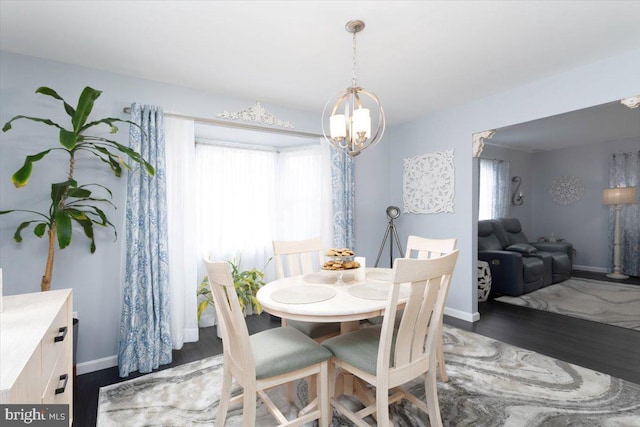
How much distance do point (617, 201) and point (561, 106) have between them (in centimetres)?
422

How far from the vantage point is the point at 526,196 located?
693cm

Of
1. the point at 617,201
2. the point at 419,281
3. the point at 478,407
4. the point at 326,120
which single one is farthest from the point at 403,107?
the point at 617,201

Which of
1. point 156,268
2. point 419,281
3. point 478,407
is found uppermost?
point 419,281

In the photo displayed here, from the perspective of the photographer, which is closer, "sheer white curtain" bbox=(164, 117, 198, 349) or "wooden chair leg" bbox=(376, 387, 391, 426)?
"wooden chair leg" bbox=(376, 387, 391, 426)

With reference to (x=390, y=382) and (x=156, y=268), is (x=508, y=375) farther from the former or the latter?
(x=156, y=268)

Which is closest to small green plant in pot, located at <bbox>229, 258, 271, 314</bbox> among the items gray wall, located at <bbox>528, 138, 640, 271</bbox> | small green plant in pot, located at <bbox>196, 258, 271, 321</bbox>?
small green plant in pot, located at <bbox>196, 258, 271, 321</bbox>

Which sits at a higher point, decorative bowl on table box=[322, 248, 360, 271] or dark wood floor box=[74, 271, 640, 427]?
decorative bowl on table box=[322, 248, 360, 271]

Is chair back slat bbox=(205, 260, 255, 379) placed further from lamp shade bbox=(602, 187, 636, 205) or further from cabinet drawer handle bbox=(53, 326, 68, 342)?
lamp shade bbox=(602, 187, 636, 205)

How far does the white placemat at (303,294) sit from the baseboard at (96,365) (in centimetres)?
175

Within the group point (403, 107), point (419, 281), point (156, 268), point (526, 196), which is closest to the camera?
point (419, 281)

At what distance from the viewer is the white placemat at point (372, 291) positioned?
72.7 inches

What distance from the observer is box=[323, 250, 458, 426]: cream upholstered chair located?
1.48 metres

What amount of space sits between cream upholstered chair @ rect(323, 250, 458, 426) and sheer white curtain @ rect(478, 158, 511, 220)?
16.3 ft

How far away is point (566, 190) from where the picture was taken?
655 cm
